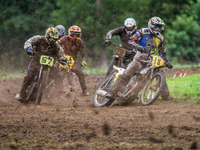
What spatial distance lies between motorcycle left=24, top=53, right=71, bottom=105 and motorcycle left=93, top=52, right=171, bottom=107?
1.48 metres

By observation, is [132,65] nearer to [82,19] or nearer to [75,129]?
[75,129]

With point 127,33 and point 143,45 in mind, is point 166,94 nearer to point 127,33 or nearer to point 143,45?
point 143,45

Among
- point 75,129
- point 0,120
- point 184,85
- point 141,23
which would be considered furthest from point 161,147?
point 141,23

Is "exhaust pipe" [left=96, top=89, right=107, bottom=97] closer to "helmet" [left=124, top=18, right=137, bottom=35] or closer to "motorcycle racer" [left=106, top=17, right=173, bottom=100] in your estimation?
"motorcycle racer" [left=106, top=17, right=173, bottom=100]

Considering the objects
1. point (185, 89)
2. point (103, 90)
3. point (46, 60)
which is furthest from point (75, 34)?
point (185, 89)

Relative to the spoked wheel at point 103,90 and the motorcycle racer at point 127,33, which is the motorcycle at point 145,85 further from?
the motorcycle racer at point 127,33

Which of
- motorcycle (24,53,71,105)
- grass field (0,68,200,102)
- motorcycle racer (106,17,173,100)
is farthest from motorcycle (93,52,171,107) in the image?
grass field (0,68,200,102)

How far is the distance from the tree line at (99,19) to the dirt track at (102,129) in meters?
21.1

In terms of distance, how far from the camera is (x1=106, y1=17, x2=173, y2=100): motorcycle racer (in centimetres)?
998

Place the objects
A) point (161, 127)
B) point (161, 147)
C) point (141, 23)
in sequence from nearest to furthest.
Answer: point (161, 147) < point (161, 127) < point (141, 23)

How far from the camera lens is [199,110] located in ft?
28.9

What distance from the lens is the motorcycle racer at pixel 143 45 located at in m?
9.98

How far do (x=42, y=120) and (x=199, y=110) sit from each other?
3.45 metres

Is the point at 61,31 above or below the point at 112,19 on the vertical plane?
below
